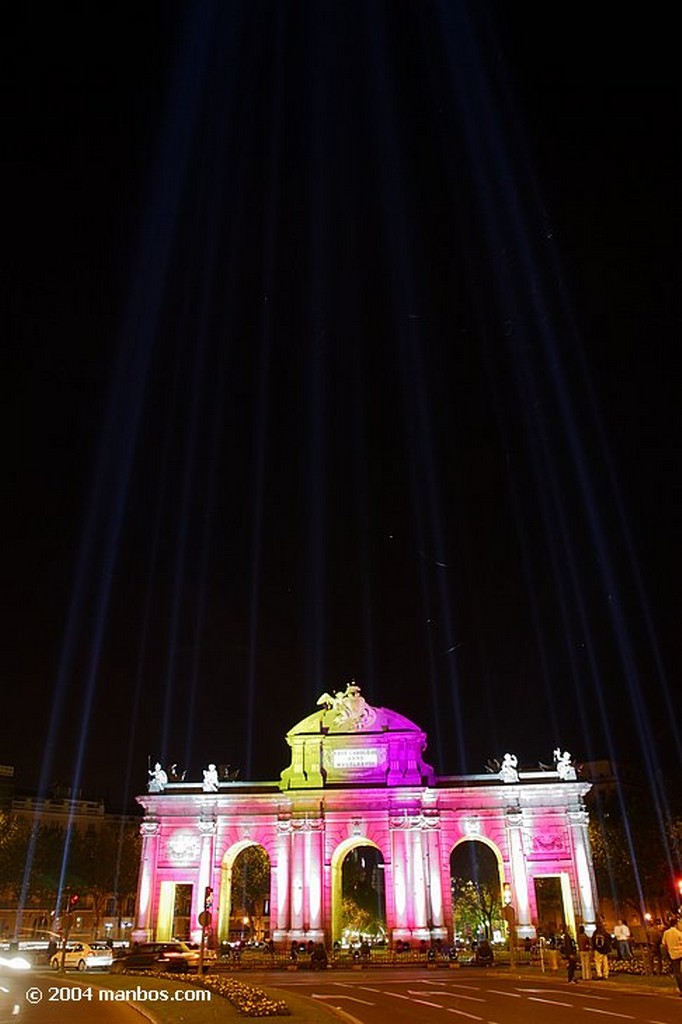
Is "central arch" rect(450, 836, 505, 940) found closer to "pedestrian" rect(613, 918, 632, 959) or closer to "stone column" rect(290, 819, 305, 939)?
"stone column" rect(290, 819, 305, 939)

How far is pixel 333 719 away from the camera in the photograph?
7656cm

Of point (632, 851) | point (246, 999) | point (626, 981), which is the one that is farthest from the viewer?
point (632, 851)

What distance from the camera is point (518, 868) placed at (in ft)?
233

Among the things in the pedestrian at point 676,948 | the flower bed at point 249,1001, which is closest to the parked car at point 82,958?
the flower bed at point 249,1001

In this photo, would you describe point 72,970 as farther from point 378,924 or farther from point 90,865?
point 378,924

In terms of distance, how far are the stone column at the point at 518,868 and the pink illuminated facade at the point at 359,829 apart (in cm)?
9

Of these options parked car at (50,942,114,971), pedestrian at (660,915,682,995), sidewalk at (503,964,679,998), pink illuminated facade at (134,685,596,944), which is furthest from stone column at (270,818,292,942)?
pedestrian at (660,915,682,995)

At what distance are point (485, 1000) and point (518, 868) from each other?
47547mm

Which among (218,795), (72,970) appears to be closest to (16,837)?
(218,795)

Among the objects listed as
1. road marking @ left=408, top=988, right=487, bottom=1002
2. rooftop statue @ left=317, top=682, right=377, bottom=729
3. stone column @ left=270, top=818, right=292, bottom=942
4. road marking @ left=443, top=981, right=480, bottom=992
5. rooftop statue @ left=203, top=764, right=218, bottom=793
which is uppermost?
rooftop statue @ left=317, top=682, right=377, bottom=729

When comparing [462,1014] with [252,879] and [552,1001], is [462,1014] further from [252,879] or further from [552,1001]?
[252,879]

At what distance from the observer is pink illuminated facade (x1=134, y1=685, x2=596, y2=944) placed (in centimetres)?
7019

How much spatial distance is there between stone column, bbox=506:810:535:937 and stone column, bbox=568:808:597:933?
435cm

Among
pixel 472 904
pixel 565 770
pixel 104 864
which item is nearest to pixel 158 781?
pixel 104 864
